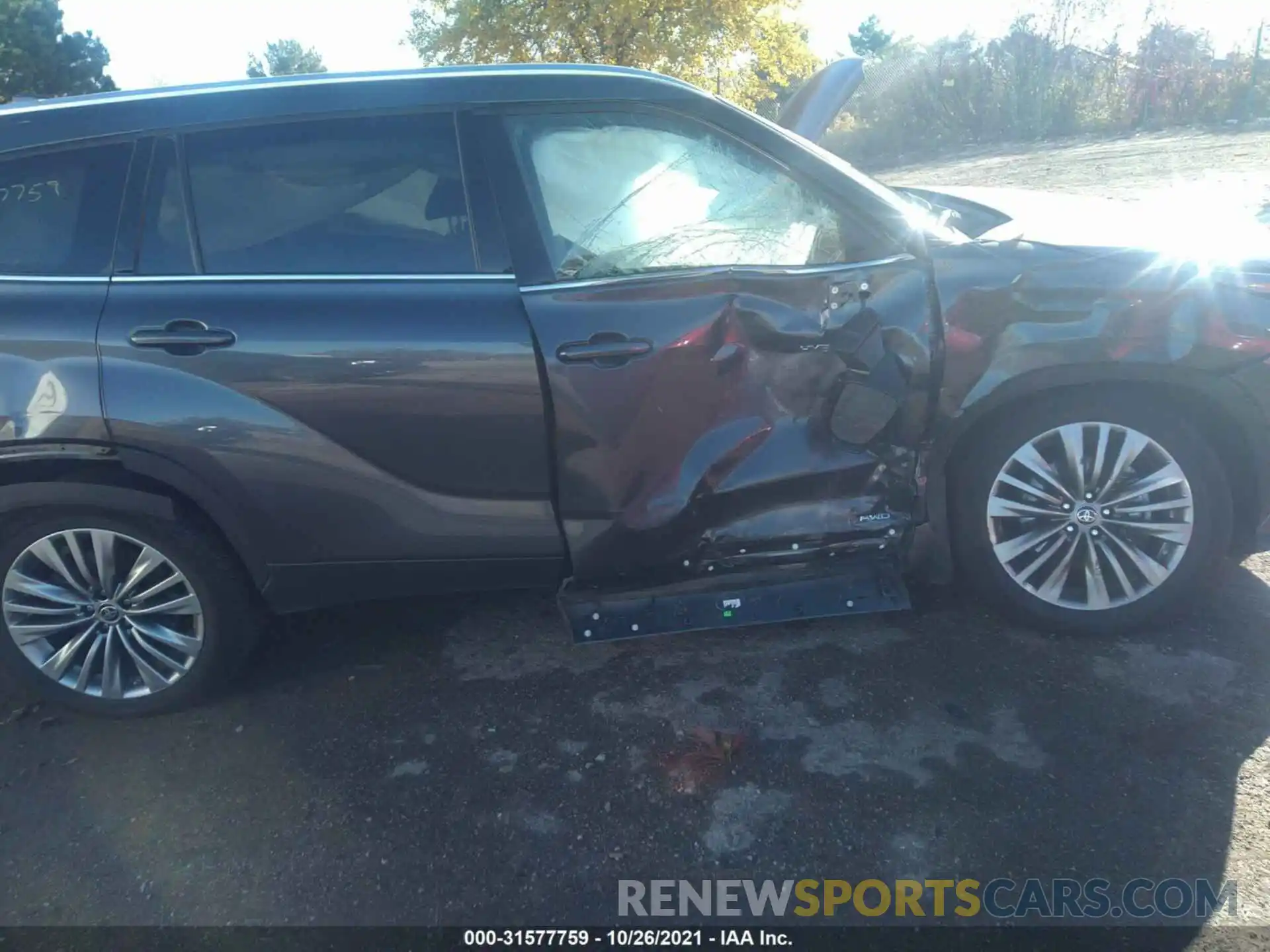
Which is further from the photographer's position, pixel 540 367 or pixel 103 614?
pixel 103 614

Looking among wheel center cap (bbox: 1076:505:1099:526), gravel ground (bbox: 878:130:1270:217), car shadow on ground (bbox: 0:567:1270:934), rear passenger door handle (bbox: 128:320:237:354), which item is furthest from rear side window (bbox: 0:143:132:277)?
gravel ground (bbox: 878:130:1270:217)

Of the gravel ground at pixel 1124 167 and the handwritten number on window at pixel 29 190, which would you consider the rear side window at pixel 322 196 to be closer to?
the handwritten number on window at pixel 29 190

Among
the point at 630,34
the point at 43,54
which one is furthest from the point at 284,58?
the point at 630,34

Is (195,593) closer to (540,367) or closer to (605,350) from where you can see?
(540,367)

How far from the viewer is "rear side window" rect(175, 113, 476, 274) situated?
10.0 feet

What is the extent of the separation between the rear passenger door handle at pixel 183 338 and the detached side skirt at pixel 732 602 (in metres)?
1.32

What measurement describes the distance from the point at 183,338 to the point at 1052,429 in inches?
108

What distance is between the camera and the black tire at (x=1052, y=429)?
319cm

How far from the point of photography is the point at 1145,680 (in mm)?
3197

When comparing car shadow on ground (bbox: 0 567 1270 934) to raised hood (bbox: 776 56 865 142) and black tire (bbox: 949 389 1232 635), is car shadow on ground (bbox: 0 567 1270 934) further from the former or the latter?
raised hood (bbox: 776 56 865 142)

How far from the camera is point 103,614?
3.28 meters

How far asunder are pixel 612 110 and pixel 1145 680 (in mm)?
2518

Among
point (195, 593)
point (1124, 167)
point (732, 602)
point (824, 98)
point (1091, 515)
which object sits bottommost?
point (732, 602)

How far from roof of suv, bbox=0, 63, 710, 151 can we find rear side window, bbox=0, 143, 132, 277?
69 millimetres
